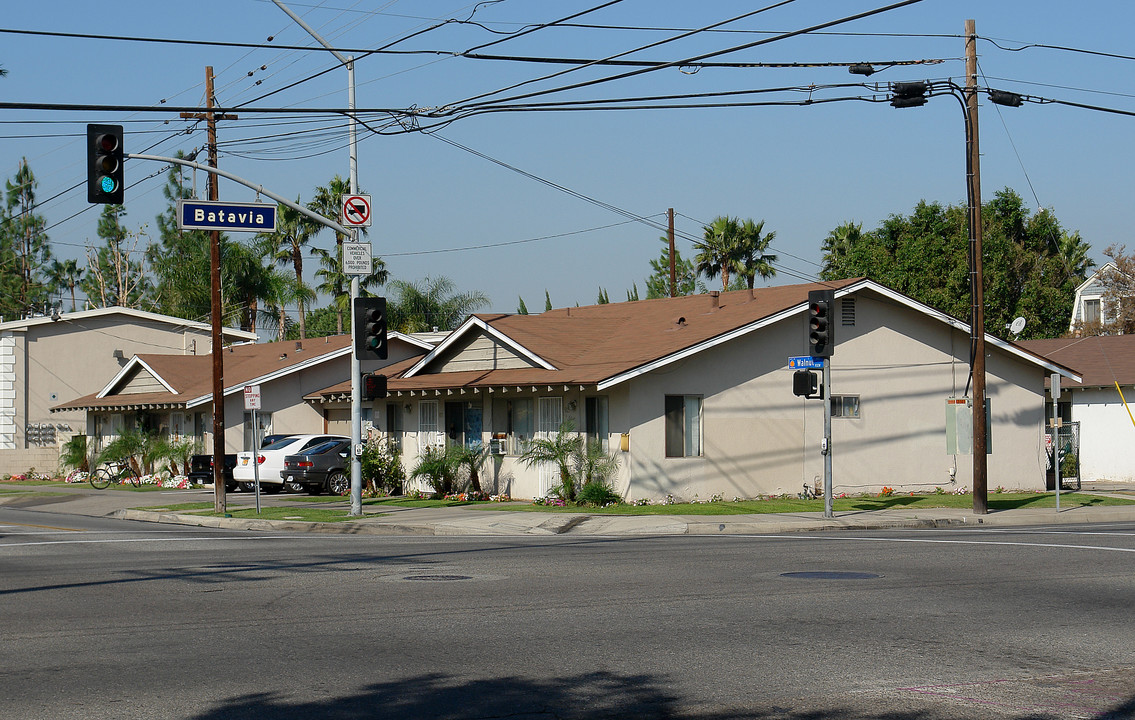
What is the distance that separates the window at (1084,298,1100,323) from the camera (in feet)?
212

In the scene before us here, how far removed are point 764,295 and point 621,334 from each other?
Answer: 4.01m

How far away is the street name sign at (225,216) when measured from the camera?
23.9 metres

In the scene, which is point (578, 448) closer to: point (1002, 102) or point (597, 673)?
point (1002, 102)

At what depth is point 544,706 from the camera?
25.0 feet

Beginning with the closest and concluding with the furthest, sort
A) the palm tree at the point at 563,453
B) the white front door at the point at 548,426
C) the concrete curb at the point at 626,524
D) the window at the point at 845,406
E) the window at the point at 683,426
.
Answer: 1. the concrete curb at the point at 626,524
2. the palm tree at the point at 563,453
3. the window at the point at 683,426
4. the white front door at the point at 548,426
5. the window at the point at 845,406

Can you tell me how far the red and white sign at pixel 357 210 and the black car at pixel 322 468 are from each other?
1080 centimetres

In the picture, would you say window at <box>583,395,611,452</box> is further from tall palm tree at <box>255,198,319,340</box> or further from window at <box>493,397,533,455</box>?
tall palm tree at <box>255,198,319,340</box>

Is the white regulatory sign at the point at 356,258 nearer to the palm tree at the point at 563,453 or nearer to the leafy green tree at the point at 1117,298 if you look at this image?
the palm tree at the point at 563,453

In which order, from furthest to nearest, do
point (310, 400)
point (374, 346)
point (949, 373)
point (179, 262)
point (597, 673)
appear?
point (179, 262)
point (310, 400)
point (949, 373)
point (374, 346)
point (597, 673)

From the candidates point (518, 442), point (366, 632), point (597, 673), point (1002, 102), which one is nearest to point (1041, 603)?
point (597, 673)

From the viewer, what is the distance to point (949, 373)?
106 ft

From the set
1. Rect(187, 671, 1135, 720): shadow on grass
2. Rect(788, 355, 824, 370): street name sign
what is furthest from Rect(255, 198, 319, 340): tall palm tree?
Rect(187, 671, 1135, 720): shadow on grass

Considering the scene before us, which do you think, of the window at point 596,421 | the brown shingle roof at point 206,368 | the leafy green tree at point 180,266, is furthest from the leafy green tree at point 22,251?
the window at point 596,421

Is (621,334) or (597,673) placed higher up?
(621,334)
